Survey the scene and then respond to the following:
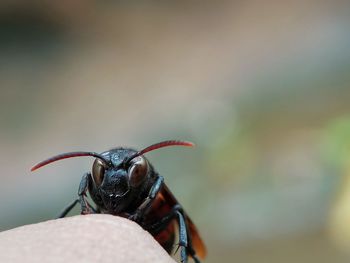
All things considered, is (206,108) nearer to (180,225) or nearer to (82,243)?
(180,225)

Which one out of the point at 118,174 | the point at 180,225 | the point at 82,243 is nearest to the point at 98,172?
the point at 118,174

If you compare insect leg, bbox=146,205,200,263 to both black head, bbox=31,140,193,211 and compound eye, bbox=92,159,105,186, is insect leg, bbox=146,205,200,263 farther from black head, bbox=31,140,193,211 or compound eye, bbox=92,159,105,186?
compound eye, bbox=92,159,105,186

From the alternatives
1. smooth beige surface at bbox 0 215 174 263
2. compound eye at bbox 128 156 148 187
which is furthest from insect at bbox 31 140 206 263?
smooth beige surface at bbox 0 215 174 263

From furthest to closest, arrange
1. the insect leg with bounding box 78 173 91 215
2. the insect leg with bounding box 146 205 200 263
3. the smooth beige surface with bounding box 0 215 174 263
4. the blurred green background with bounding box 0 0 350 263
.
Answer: the blurred green background with bounding box 0 0 350 263 → the insect leg with bounding box 146 205 200 263 → the insect leg with bounding box 78 173 91 215 → the smooth beige surface with bounding box 0 215 174 263

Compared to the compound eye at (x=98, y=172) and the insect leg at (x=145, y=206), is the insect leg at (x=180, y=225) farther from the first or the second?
the compound eye at (x=98, y=172)

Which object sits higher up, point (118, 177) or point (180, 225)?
point (118, 177)

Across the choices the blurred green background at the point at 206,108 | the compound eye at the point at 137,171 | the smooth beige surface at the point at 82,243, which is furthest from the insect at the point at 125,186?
the blurred green background at the point at 206,108
